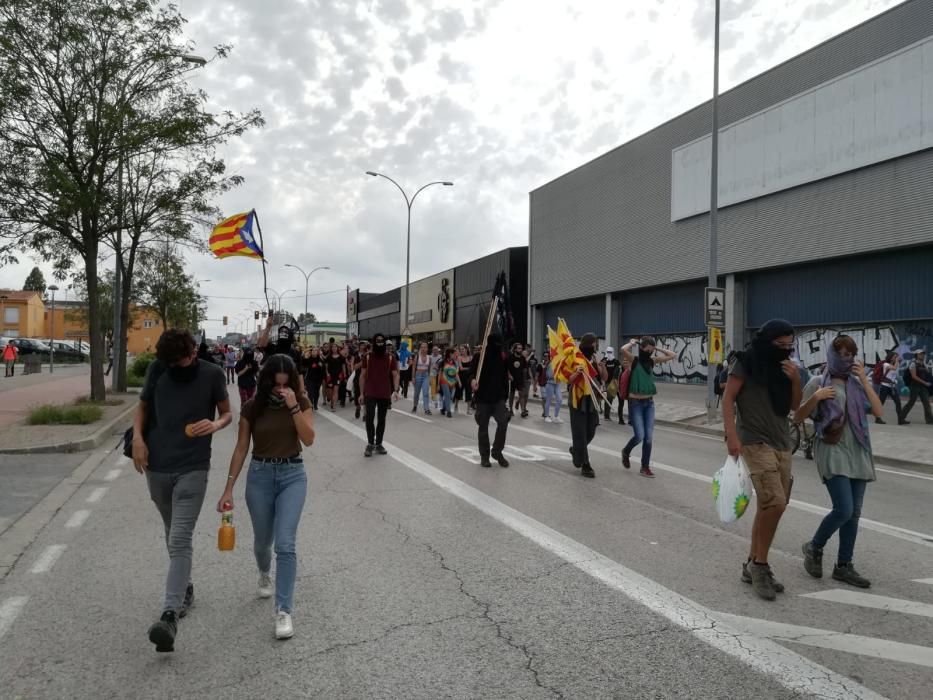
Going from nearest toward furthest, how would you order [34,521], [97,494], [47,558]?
[47,558], [34,521], [97,494]

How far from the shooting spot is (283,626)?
3928mm

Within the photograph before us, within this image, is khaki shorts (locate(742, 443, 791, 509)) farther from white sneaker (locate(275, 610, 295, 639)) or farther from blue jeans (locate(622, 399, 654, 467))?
blue jeans (locate(622, 399, 654, 467))

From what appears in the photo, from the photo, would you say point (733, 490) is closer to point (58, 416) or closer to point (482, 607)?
point (482, 607)

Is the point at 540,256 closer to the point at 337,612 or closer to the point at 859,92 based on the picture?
the point at 859,92

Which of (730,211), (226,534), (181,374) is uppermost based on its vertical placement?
(730,211)

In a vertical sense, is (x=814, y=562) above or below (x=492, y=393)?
below

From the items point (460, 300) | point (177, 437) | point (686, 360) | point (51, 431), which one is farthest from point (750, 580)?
point (460, 300)

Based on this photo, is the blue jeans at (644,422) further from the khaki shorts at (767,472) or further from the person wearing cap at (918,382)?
the person wearing cap at (918,382)

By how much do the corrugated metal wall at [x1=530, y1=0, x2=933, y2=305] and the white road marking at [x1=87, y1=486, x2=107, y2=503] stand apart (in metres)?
20.7

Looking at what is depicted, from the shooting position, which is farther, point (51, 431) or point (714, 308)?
point (714, 308)

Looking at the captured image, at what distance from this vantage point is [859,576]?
16.3 feet

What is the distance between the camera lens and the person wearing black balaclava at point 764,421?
466 cm

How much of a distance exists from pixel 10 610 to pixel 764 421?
4.67 metres

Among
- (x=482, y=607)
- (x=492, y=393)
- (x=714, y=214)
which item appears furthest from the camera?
(x=714, y=214)
